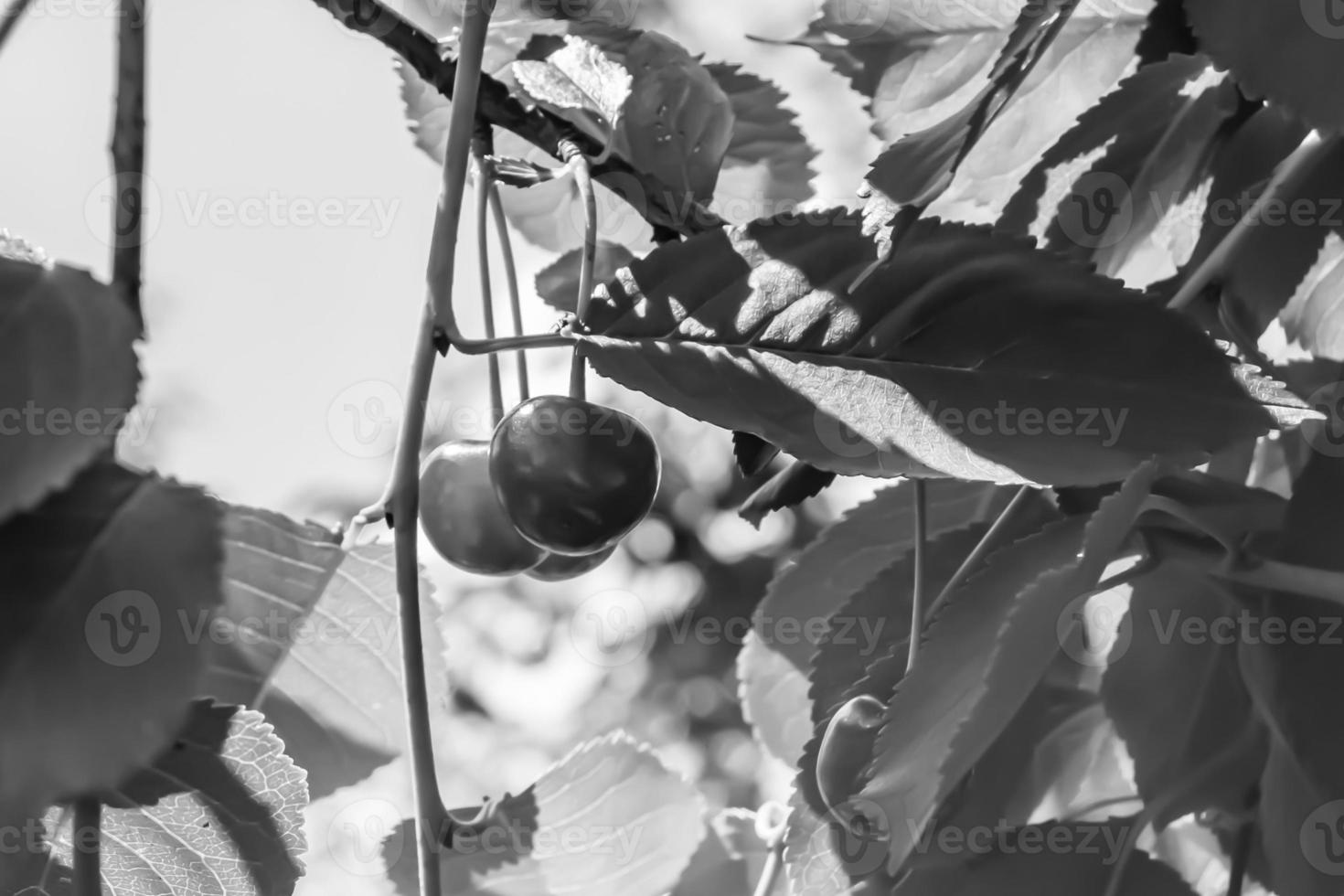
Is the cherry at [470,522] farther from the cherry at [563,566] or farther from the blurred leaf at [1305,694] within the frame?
the blurred leaf at [1305,694]

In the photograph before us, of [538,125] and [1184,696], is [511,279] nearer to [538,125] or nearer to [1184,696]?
[538,125]

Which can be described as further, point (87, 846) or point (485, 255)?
point (485, 255)

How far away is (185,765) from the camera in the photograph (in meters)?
0.33

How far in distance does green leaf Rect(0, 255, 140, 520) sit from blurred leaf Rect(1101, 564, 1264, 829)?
292 mm

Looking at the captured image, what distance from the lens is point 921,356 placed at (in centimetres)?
32

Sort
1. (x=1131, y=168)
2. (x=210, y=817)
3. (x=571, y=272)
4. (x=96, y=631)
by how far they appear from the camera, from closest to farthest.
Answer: (x=96, y=631)
(x=210, y=817)
(x=1131, y=168)
(x=571, y=272)

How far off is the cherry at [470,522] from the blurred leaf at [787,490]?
0.31 ft

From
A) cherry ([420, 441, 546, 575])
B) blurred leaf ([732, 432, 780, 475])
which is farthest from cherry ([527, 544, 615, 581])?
blurred leaf ([732, 432, 780, 475])

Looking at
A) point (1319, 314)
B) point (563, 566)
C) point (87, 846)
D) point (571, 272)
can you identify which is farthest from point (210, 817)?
point (1319, 314)

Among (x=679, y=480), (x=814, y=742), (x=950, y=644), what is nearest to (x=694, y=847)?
(x=814, y=742)

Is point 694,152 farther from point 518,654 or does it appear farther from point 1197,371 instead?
point 518,654

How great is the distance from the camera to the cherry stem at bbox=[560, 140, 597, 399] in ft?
1.27

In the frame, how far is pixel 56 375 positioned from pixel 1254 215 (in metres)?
0.35

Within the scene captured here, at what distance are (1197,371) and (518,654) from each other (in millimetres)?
3925
